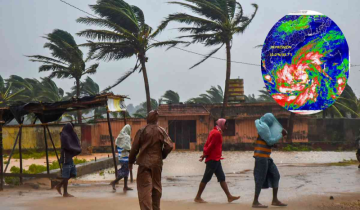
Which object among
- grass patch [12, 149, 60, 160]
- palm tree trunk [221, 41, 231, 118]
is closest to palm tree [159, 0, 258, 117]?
palm tree trunk [221, 41, 231, 118]

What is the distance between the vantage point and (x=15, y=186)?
1084 cm

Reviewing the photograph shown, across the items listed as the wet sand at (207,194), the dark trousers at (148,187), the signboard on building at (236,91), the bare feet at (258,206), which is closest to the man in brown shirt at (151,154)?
the dark trousers at (148,187)

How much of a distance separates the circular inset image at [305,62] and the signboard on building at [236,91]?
21.6 metres

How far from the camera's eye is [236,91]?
3175cm

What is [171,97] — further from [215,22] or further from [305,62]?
[305,62]

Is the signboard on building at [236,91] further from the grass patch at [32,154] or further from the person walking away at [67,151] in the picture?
the person walking away at [67,151]

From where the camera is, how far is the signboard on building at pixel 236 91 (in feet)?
103

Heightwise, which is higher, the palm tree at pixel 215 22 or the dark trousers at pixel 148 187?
the palm tree at pixel 215 22

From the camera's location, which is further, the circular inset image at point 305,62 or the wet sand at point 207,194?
the circular inset image at point 305,62

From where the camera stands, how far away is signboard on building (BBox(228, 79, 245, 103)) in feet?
103

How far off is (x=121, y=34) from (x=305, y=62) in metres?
16.7

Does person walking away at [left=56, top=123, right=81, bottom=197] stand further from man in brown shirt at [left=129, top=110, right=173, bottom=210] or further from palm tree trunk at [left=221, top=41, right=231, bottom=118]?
palm tree trunk at [left=221, top=41, right=231, bottom=118]

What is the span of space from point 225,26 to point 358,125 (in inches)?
438

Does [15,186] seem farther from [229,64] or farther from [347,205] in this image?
[229,64]
